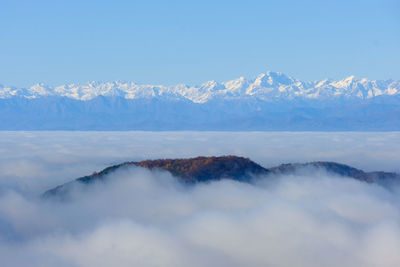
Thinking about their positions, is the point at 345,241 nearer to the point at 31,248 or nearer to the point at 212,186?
the point at 212,186

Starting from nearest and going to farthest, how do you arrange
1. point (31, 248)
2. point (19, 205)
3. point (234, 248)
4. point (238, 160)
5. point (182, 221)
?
point (234, 248) < point (31, 248) < point (182, 221) < point (238, 160) < point (19, 205)

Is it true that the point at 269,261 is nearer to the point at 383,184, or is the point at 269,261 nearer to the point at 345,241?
the point at 345,241

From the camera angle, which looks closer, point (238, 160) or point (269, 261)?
point (269, 261)

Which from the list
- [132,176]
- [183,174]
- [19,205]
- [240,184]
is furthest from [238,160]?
[19,205]

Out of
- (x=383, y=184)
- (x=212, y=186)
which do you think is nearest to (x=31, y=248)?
(x=212, y=186)

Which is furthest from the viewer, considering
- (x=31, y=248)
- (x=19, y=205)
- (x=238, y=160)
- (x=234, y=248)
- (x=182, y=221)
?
(x=19, y=205)

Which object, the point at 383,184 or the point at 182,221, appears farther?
the point at 383,184

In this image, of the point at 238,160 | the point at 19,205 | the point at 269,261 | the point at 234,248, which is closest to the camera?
the point at 269,261

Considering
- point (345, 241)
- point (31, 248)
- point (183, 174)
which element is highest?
point (183, 174)

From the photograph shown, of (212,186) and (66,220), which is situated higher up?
(212,186)
